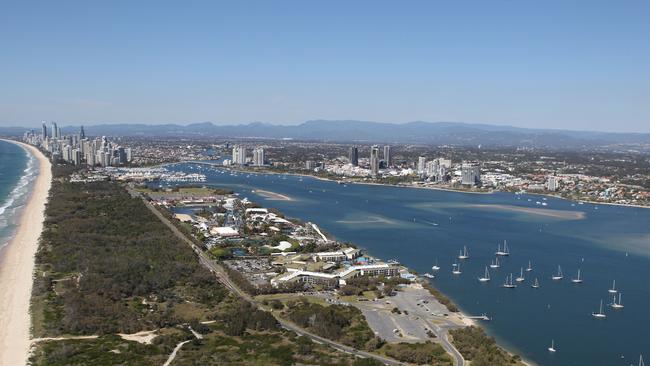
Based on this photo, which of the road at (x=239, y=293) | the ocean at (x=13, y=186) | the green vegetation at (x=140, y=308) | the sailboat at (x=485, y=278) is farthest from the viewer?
the ocean at (x=13, y=186)

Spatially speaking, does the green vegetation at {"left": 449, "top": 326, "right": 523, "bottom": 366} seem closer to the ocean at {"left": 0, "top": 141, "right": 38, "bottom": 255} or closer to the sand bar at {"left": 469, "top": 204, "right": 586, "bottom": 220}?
the ocean at {"left": 0, "top": 141, "right": 38, "bottom": 255}

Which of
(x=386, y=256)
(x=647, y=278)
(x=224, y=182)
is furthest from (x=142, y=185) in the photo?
(x=647, y=278)

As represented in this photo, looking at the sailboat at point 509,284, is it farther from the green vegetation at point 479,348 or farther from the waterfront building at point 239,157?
the waterfront building at point 239,157

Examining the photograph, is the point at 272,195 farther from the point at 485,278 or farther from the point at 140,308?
the point at 140,308

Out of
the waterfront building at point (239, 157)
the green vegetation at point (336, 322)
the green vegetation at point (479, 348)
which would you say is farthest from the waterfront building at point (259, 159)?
the green vegetation at point (479, 348)

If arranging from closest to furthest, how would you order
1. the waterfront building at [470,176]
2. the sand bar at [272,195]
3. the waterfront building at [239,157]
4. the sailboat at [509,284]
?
the sailboat at [509,284]
the sand bar at [272,195]
the waterfront building at [470,176]
the waterfront building at [239,157]

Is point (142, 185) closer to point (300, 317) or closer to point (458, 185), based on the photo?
point (458, 185)

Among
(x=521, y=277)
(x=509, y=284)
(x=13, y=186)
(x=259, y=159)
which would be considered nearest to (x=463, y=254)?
(x=521, y=277)
